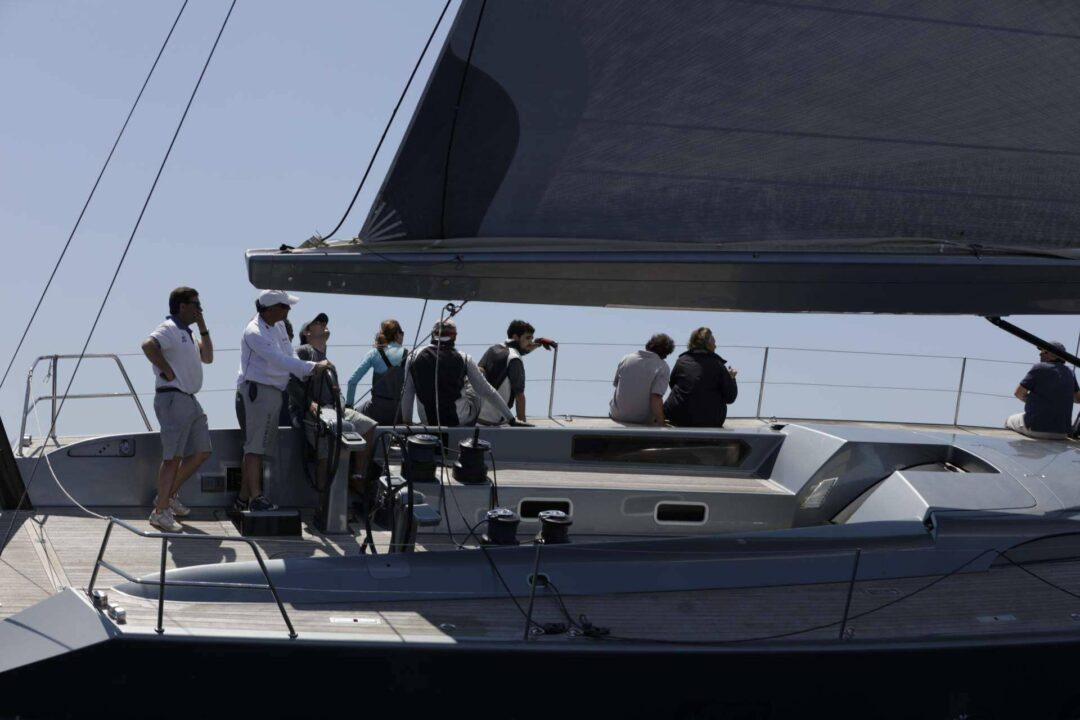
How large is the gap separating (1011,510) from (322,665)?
10.9 ft

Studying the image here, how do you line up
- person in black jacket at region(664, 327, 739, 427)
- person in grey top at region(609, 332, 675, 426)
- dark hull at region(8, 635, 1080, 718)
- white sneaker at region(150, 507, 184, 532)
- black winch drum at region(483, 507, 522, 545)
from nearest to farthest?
dark hull at region(8, 635, 1080, 718)
black winch drum at region(483, 507, 522, 545)
white sneaker at region(150, 507, 184, 532)
person in black jacket at region(664, 327, 739, 427)
person in grey top at region(609, 332, 675, 426)

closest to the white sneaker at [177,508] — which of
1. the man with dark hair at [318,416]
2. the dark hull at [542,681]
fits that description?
the man with dark hair at [318,416]

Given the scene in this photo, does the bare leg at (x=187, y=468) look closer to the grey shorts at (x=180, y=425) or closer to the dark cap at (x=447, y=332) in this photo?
the grey shorts at (x=180, y=425)

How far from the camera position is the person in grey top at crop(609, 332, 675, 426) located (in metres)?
8.41

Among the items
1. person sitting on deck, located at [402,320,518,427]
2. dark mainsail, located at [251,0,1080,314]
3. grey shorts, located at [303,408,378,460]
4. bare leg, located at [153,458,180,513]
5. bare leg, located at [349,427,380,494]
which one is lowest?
bare leg, located at [153,458,180,513]

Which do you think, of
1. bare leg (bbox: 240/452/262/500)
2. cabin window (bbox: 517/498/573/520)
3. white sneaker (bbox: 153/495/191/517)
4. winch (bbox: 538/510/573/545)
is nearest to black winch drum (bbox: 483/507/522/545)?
winch (bbox: 538/510/573/545)

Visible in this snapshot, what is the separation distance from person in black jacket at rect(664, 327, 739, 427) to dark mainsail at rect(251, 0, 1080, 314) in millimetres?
2189

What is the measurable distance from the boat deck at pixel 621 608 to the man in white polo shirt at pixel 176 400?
0.33m

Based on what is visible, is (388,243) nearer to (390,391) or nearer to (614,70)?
(614,70)

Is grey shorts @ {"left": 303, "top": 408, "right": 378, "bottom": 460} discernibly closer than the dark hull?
No

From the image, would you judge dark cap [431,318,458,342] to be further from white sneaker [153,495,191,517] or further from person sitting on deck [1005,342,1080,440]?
person sitting on deck [1005,342,1080,440]

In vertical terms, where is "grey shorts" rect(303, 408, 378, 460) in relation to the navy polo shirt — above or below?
below

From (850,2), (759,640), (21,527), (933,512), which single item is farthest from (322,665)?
(850,2)

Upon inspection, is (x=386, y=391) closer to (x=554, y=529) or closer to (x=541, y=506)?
(x=541, y=506)
